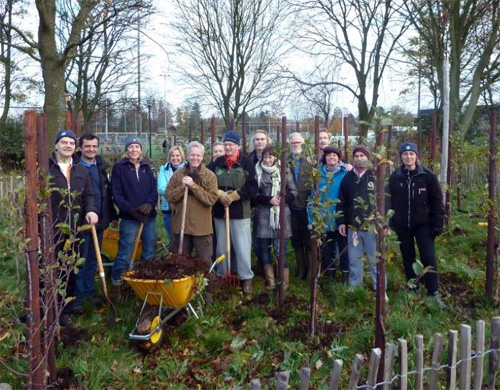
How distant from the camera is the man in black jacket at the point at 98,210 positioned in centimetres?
511

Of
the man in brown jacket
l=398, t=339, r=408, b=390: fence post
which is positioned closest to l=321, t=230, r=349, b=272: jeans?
the man in brown jacket

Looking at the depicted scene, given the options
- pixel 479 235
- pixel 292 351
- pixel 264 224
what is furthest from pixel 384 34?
pixel 292 351

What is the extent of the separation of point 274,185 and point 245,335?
1732mm

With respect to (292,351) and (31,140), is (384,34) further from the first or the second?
(31,140)

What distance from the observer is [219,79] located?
19.2m

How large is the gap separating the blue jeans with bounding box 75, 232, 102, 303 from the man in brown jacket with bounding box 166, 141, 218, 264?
860 millimetres

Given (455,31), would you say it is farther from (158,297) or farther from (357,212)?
(158,297)

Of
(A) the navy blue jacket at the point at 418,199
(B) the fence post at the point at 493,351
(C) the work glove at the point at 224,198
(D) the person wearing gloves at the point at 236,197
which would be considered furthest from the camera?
(D) the person wearing gloves at the point at 236,197

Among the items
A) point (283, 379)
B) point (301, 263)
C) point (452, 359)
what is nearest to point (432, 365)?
point (452, 359)

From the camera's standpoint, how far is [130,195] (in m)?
5.32

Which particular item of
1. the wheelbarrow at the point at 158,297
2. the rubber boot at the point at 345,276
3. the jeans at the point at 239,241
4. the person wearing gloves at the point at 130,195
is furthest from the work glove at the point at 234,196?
the rubber boot at the point at 345,276

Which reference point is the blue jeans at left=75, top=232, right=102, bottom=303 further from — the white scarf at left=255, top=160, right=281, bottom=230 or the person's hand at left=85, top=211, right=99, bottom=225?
the white scarf at left=255, top=160, right=281, bottom=230

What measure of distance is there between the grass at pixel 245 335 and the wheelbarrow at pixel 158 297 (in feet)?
0.50

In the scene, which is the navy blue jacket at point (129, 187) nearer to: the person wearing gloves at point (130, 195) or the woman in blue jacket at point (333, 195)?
the person wearing gloves at point (130, 195)
